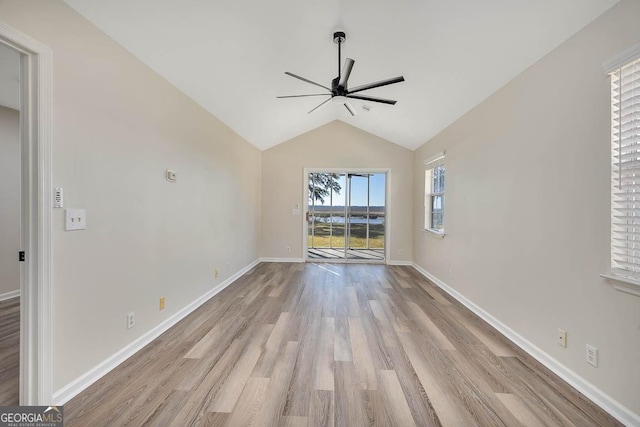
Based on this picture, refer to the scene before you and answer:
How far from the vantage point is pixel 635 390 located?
1488 mm

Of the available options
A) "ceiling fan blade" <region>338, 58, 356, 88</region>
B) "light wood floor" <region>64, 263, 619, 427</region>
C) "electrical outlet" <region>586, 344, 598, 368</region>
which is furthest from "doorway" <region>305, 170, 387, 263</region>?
"electrical outlet" <region>586, 344, 598, 368</region>

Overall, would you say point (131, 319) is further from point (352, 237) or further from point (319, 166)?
point (352, 237)

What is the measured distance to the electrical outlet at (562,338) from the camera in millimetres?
1945

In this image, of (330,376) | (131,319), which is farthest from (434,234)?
(131,319)

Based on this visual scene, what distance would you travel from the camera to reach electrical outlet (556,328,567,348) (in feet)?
6.38

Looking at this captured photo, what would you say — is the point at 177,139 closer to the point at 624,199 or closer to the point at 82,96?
the point at 82,96

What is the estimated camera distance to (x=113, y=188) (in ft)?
6.73

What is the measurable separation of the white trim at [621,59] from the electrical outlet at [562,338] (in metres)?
1.74

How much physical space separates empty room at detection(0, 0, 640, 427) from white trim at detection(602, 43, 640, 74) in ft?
0.04

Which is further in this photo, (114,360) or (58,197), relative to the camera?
(114,360)

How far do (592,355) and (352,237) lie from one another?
466cm

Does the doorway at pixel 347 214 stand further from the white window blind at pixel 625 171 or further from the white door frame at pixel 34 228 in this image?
the white door frame at pixel 34 228

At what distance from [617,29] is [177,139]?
3.53 m

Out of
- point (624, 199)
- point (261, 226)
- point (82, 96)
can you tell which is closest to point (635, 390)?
point (624, 199)
